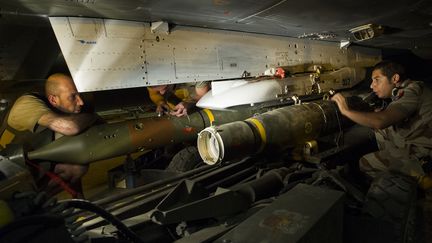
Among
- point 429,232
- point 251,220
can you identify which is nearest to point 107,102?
point 251,220

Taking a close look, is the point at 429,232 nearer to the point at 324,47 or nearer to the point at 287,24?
the point at 287,24

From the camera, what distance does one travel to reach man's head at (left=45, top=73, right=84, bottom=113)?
12.6ft

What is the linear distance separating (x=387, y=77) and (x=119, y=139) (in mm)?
3483

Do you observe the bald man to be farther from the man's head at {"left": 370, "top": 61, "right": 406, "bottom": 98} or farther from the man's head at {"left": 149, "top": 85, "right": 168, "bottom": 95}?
the man's head at {"left": 370, "top": 61, "right": 406, "bottom": 98}

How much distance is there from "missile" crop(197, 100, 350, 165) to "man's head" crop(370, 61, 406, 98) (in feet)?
2.12

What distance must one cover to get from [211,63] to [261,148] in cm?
104

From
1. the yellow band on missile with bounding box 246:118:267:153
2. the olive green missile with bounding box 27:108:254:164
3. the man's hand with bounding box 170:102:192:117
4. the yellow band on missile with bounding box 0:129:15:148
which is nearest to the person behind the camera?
the yellow band on missile with bounding box 246:118:267:153

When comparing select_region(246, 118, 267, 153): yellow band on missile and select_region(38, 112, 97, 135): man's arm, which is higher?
select_region(38, 112, 97, 135): man's arm

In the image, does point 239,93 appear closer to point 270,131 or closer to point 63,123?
point 270,131

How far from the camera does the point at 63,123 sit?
365 centimetres

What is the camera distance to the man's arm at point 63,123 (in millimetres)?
3619

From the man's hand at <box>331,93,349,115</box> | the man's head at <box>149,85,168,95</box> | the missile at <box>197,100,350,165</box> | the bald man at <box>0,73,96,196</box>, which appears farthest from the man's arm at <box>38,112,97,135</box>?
the man's hand at <box>331,93,349,115</box>

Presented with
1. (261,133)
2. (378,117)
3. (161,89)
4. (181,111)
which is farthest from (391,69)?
(161,89)

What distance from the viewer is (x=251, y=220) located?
5.66 feet
